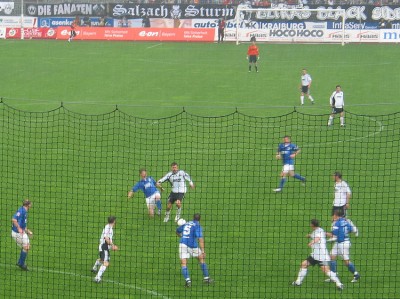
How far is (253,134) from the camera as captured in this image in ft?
97.9

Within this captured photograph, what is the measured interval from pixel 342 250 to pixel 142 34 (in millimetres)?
41709

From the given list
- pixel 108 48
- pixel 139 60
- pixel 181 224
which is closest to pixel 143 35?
pixel 108 48

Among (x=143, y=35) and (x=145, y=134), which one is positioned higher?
(x=143, y=35)

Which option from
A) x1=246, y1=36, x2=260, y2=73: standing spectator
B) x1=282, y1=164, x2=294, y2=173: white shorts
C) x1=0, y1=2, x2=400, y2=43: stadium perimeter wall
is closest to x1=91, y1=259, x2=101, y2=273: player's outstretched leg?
x1=282, y1=164, x2=294, y2=173: white shorts

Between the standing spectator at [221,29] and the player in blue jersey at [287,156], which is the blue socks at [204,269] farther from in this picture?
the standing spectator at [221,29]

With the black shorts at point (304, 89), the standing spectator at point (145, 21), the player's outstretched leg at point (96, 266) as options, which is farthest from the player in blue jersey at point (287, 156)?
the standing spectator at point (145, 21)

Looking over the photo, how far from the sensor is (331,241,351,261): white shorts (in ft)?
56.1

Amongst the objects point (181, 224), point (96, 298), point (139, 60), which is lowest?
point (96, 298)

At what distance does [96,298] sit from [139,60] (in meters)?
32.0

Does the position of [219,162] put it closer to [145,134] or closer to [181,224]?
[145,134]

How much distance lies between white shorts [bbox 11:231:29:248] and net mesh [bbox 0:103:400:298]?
0.68 meters

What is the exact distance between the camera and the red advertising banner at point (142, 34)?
56312 mm

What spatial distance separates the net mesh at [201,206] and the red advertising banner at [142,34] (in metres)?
25.0

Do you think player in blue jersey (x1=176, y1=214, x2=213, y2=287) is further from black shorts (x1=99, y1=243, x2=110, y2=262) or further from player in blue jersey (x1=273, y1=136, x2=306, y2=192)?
player in blue jersey (x1=273, y1=136, x2=306, y2=192)
